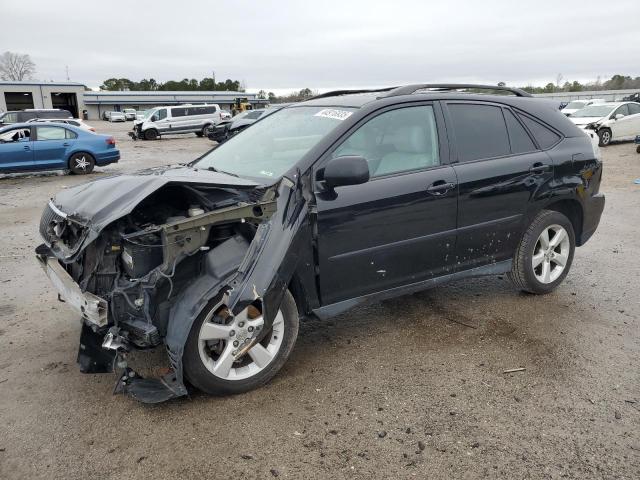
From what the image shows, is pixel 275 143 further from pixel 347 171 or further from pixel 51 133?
pixel 51 133

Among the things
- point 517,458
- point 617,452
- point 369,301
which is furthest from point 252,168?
point 617,452

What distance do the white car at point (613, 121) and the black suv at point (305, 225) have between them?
16.7m

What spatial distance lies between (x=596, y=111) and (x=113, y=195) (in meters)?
21.2

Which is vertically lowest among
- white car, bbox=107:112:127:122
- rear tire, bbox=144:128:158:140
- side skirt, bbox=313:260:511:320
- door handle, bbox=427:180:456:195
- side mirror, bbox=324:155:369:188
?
white car, bbox=107:112:127:122

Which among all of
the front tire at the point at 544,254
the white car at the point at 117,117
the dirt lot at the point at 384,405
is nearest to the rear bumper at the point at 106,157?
the dirt lot at the point at 384,405

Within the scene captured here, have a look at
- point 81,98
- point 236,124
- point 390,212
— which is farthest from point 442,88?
point 81,98

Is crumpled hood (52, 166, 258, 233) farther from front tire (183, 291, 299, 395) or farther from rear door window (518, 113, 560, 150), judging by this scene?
rear door window (518, 113, 560, 150)

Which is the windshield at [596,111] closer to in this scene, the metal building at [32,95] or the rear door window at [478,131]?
the rear door window at [478,131]

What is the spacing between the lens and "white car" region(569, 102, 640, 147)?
62.5ft

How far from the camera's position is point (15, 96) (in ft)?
177

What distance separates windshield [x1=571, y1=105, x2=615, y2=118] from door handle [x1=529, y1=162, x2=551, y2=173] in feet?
58.6

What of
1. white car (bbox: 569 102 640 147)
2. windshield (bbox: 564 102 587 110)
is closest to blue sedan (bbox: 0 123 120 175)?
white car (bbox: 569 102 640 147)

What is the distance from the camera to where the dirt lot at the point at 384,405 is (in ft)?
8.55

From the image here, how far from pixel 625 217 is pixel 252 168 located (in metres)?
6.66
